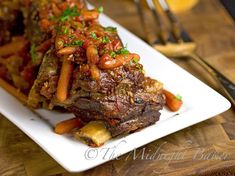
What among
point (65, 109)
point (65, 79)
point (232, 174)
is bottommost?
point (232, 174)

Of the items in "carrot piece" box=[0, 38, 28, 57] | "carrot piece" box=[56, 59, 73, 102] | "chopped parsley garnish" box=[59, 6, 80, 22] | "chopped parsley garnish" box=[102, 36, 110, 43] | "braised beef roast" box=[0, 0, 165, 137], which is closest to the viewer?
"braised beef roast" box=[0, 0, 165, 137]

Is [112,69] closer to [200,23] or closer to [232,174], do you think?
[232,174]

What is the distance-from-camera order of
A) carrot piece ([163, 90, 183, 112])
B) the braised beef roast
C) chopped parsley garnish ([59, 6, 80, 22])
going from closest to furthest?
the braised beef roast, carrot piece ([163, 90, 183, 112]), chopped parsley garnish ([59, 6, 80, 22])

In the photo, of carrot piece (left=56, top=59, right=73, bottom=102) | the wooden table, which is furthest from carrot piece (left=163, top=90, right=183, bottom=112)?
carrot piece (left=56, top=59, right=73, bottom=102)

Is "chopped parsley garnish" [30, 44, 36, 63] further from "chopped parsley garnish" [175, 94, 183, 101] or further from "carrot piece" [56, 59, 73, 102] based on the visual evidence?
"chopped parsley garnish" [175, 94, 183, 101]

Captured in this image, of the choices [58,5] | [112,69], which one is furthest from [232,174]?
[58,5]

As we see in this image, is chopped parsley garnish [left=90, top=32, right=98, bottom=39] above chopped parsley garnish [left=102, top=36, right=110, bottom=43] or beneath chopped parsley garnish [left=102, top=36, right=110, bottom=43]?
above
